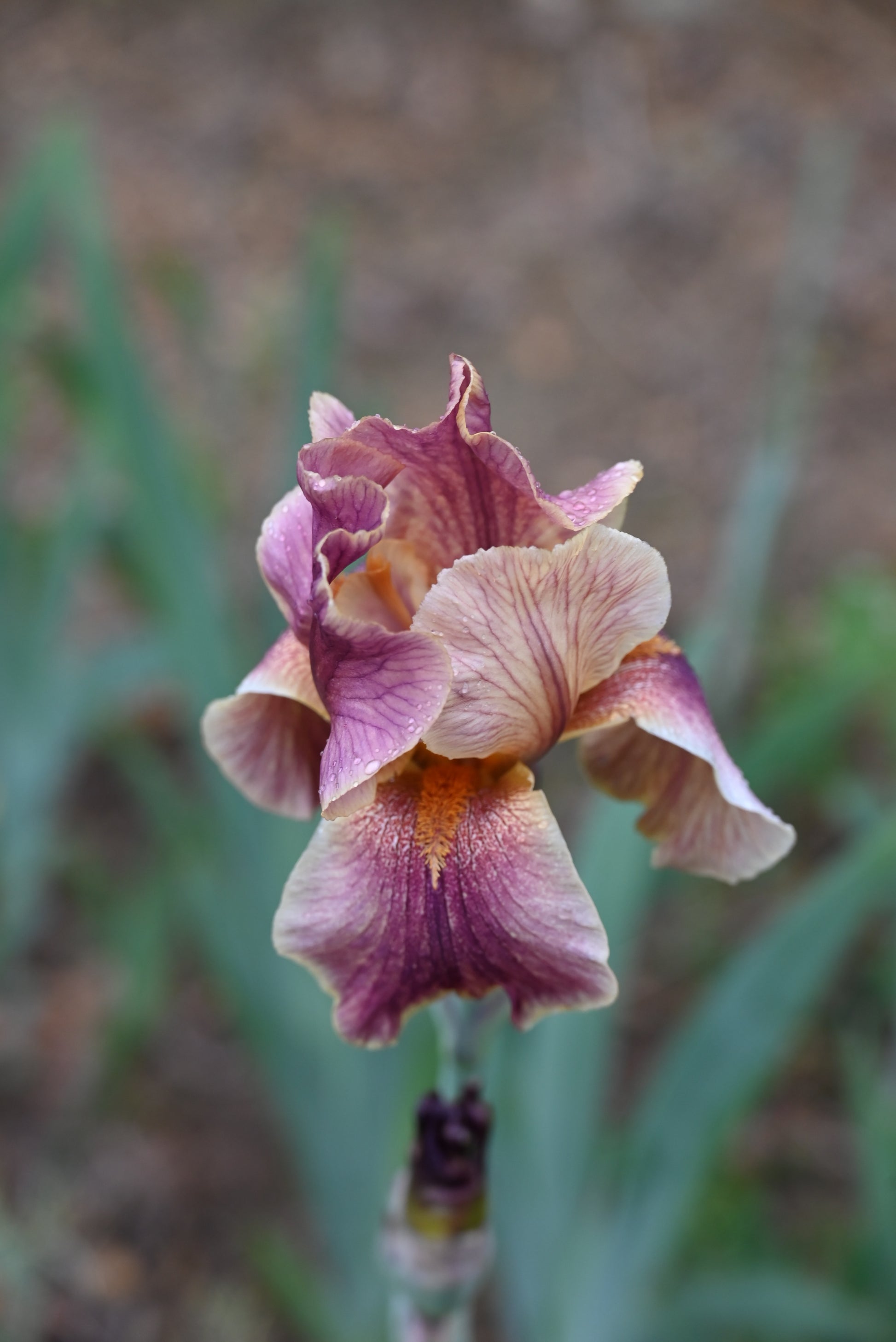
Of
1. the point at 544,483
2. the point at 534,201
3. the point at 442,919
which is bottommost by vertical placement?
the point at 442,919

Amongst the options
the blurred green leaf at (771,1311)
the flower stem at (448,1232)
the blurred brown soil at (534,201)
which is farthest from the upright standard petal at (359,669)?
the blurred brown soil at (534,201)

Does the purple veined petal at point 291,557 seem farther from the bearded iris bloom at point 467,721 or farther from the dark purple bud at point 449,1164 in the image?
the dark purple bud at point 449,1164

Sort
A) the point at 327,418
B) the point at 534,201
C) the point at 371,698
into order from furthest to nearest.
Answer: the point at 534,201
the point at 327,418
the point at 371,698

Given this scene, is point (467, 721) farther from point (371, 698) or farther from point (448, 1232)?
point (448, 1232)

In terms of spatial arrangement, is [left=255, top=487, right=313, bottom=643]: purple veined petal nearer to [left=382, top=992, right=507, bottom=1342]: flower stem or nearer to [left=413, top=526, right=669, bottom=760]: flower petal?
[left=413, top=526, right=669, bottom=760]: flower petal

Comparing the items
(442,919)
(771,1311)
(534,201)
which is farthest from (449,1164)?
(534,201)

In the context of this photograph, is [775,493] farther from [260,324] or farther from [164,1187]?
[260,324]
